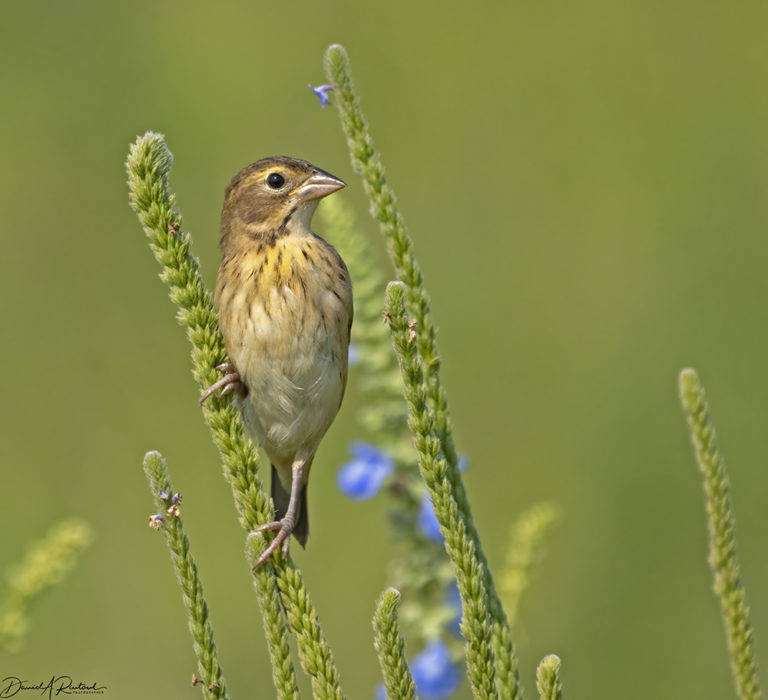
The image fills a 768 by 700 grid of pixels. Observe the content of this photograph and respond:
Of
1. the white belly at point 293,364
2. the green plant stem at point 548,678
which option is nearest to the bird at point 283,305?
the white belly at point 293,364

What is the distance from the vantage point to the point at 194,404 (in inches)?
347

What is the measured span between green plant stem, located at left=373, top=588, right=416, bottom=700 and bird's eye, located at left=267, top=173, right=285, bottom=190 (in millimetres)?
2112

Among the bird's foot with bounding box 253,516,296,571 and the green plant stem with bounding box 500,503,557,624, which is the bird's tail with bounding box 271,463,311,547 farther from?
the bird's foot with bounding box 253,516,296,571

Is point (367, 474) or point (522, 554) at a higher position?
point (367, 474)

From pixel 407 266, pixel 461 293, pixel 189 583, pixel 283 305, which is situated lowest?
→ pixel 189 583

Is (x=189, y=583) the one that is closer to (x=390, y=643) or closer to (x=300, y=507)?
(x=390, y=643)

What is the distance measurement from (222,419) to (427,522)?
4.26 feet

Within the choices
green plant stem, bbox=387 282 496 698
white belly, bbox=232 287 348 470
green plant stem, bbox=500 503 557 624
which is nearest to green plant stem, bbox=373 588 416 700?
green plant stem, bbox=387 282 496 698

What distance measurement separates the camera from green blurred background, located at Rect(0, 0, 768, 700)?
24.5 feet

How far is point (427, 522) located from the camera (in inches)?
164

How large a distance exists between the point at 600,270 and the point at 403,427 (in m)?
5.58

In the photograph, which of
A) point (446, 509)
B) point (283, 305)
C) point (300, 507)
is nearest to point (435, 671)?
point (300, 507)

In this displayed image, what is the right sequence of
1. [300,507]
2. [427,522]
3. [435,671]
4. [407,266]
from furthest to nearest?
[300,507], [427,522], [435,671], [407,266]

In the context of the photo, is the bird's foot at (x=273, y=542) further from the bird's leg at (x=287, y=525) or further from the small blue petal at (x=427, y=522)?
the small blue petal at (x=427, y=522)
